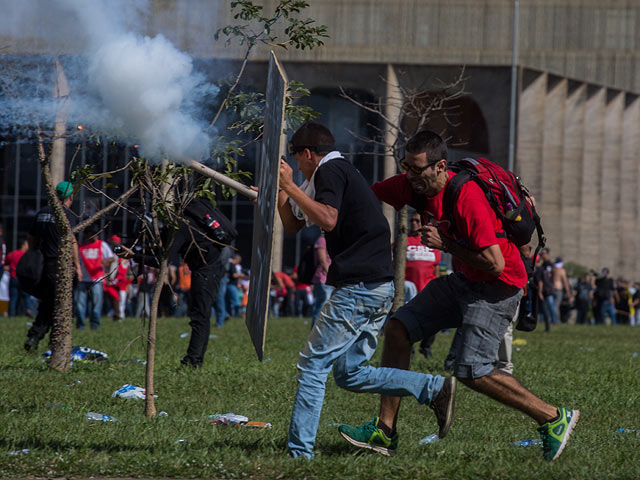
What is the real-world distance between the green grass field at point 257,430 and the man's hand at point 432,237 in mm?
1089

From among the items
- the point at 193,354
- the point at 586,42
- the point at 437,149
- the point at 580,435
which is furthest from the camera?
the point at 586,42

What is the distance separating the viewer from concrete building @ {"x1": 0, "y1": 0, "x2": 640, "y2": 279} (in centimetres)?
4053

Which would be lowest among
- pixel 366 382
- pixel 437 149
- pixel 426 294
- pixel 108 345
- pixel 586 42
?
pixel 108 345

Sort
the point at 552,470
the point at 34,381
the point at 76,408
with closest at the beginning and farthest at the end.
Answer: the point at 552,470 → the point at 76,408 → the point at 34,381

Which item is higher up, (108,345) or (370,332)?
(370,332)

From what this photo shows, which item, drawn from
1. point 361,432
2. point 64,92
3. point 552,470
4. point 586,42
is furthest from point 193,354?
point 586,42

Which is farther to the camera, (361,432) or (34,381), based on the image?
(34,381)

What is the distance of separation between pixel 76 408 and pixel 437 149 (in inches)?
127

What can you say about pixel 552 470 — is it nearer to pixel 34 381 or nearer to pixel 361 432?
pixel 361 432

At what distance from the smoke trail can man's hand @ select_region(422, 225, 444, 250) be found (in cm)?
144

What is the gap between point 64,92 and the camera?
20.9 feet

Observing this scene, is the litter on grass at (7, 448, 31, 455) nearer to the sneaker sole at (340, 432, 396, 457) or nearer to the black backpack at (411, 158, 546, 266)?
the sneaker sole at (340, 432, 396, 457)

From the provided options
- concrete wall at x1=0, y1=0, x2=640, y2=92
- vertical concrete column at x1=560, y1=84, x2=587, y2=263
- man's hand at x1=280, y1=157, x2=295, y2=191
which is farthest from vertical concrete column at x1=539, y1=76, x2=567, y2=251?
man's hand at x1=280, y1=157, x2=295, y2=191

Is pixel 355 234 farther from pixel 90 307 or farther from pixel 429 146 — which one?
pixel 90 307
